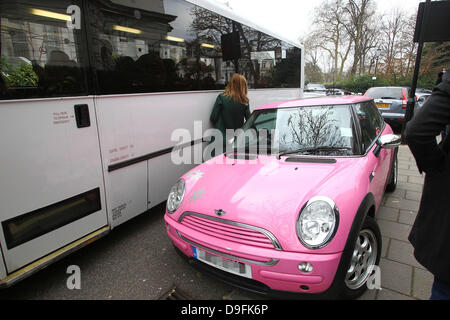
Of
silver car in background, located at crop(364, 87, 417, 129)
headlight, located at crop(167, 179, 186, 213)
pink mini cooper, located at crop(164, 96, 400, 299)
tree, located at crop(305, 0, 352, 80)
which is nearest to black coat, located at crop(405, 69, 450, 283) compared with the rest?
pink mini cooper, located at crop(164, 96, 400, 299)

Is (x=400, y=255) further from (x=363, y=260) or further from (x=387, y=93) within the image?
(x=387, y=93)

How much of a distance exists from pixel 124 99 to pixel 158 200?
4.81ft

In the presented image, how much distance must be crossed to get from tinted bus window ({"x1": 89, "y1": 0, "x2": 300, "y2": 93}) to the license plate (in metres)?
1.96

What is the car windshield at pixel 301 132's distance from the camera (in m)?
2.81

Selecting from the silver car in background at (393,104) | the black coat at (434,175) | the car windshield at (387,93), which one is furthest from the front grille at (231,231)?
the car windshield at (387,93)

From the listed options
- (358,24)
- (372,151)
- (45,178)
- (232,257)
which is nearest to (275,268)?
(232,257)

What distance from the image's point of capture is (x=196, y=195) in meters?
2.44

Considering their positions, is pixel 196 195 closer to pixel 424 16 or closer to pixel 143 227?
pixel 143 227

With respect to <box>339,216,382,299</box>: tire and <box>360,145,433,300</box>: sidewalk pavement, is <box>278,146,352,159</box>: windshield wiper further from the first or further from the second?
<box>360,145,433,300</box>: sidewalk pavement

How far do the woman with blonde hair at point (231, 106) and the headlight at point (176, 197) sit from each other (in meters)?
2.08

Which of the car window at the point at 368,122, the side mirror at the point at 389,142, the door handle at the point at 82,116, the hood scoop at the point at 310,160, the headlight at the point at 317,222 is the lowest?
the headlight at the point at 317,222

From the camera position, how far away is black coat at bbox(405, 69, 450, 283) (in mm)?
1290

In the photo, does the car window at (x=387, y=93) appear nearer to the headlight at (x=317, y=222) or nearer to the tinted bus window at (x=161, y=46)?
the tinted bus window at (x=161, y=46)
